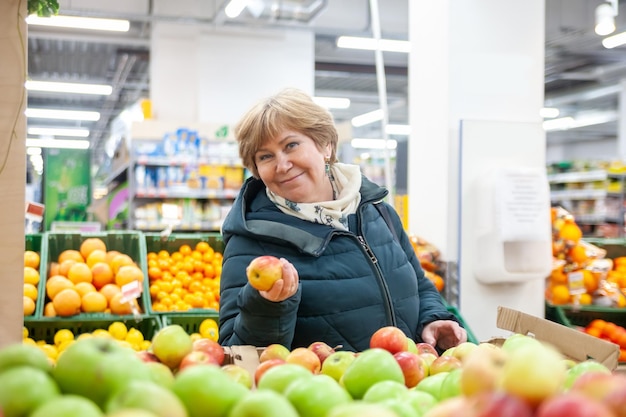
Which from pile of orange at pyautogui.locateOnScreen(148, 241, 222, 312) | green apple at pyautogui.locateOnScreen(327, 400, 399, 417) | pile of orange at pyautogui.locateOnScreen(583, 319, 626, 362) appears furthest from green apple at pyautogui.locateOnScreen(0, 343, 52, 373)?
pile of orange at pyautogui.locateOnScreen(583, 319, 626, 362)

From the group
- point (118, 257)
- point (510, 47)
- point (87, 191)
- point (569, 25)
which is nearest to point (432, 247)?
point (510, 47)

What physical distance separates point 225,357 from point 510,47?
343cm

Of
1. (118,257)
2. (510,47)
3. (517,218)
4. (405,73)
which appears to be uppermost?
(405,73)

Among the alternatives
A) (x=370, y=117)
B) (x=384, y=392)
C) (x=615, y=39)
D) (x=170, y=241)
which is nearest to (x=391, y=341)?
(x=384, y=392)

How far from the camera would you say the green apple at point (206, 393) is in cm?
90

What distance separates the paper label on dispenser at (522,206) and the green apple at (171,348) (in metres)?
2.90

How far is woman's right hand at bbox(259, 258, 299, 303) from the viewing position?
1.66 meters

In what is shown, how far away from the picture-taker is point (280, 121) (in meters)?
2.15

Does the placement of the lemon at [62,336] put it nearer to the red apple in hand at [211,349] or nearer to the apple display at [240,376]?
the red apple in hand at [211,349]

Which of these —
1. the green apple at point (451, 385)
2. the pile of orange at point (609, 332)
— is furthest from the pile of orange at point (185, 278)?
the green apple at point (451, 385)

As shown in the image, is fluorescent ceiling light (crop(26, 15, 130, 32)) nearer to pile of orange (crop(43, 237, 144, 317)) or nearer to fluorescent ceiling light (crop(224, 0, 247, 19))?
fluorescent ceiling light (crop(224, 0, 247, 19))

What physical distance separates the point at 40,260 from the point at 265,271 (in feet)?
9.19

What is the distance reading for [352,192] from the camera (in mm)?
2293

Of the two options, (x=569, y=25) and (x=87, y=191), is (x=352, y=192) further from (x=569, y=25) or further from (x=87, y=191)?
(x=569, y=25)
